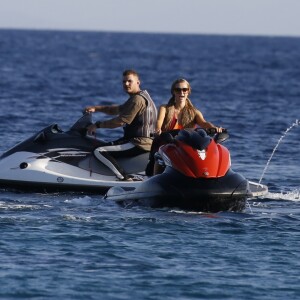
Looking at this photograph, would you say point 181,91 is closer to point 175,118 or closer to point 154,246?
point 175,118

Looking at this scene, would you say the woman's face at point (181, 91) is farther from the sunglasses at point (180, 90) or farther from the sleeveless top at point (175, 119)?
the sleeveless top at point (175, 119)

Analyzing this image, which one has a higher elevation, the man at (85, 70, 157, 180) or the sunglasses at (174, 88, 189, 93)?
the sunglasses at (174, 88, 189, 93)

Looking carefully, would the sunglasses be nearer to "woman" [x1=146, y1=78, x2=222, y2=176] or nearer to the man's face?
"woman" [x1=146, y1=78, x2=222, y2=176]

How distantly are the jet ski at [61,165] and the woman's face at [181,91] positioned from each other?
44.1 inches

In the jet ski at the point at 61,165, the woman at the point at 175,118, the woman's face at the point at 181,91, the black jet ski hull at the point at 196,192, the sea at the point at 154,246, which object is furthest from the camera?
the jet ski at the point at 61,165

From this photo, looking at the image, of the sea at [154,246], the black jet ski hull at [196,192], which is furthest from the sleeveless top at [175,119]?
the sea at [154,246]

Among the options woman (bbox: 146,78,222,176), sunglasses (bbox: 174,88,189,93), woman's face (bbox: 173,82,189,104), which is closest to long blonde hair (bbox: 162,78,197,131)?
woman (bbox: 146,78,222,176)

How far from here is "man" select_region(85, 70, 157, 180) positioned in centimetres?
1697

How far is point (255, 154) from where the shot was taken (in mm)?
22703

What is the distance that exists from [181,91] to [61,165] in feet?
7.17

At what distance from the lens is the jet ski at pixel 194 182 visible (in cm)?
1534

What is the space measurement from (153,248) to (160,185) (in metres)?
2.07

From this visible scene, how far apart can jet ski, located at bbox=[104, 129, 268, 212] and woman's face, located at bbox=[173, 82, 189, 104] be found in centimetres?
67

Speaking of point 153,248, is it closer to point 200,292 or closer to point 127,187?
point 200,292
